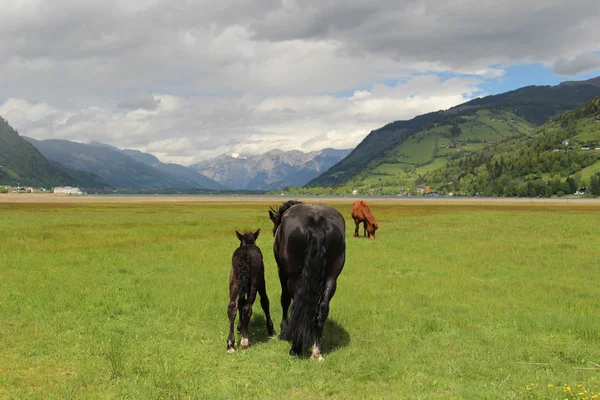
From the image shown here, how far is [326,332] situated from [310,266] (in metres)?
2.67

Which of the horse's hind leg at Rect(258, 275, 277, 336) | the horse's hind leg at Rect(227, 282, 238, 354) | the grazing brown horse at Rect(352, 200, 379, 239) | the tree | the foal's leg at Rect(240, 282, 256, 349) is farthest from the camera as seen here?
the tree

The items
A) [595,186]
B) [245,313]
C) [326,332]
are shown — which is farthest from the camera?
[595,186]

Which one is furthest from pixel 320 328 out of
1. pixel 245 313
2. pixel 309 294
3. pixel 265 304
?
pixel 265 304

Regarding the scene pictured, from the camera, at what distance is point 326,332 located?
10.4 m

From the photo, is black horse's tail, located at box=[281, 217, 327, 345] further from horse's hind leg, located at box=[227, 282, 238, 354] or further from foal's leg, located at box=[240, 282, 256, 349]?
horse's hind leg, located at box=[227, 282, 238, 354]

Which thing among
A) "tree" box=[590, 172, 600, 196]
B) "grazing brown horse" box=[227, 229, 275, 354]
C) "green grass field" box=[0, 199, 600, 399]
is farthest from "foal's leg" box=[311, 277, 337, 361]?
"tree" box=[590, 172, 600, 196]

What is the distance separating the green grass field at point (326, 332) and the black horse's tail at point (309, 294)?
23.5 inches

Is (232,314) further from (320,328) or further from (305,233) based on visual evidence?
(305,233)

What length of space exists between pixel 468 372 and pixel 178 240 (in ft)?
78.7

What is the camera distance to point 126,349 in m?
9.09

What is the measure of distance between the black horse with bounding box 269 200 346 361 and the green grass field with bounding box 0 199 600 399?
601 millimetres

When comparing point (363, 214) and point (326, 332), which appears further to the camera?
point (363, 214)

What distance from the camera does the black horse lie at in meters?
8.61

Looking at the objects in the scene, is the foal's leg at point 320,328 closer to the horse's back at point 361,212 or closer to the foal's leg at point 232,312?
the foal's leg at point 232,312
